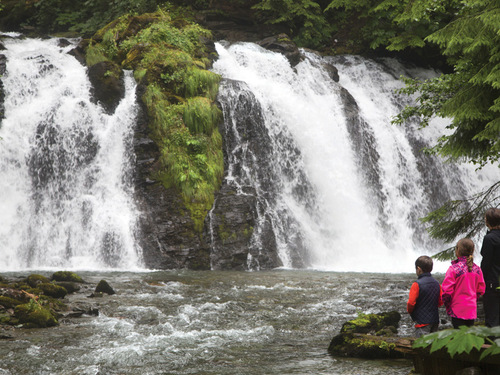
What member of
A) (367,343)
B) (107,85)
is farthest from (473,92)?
(107,85)

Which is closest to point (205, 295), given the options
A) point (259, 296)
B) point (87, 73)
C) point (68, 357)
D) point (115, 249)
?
point (259, 296)

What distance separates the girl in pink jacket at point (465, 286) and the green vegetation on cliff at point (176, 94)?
11358 millimetres

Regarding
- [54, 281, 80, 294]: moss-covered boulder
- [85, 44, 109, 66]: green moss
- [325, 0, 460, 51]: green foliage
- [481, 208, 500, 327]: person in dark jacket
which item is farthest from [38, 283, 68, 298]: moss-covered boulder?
[325, 0, 460, 51]: green foliage

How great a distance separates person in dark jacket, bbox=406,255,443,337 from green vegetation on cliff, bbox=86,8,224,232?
11.0m

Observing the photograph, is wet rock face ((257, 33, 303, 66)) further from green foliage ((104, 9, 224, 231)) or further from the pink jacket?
the pink jacket

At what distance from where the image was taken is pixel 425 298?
17.1 ft

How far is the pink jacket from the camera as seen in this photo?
495 cm

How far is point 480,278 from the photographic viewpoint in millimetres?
5004

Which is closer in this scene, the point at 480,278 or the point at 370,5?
the point at 480,278

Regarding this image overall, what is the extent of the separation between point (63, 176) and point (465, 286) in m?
14.6

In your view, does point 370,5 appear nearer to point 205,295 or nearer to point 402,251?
point 402,251

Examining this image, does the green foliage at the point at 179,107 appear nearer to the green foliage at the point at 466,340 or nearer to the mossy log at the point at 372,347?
the mossy log at the point at 372,347

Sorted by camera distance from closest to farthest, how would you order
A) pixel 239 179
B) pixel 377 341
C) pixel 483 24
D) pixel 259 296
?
pixel 377 341 < pixel 483 24 < pixel 259 296 < pixel 239 179

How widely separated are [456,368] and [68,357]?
4.67 m
